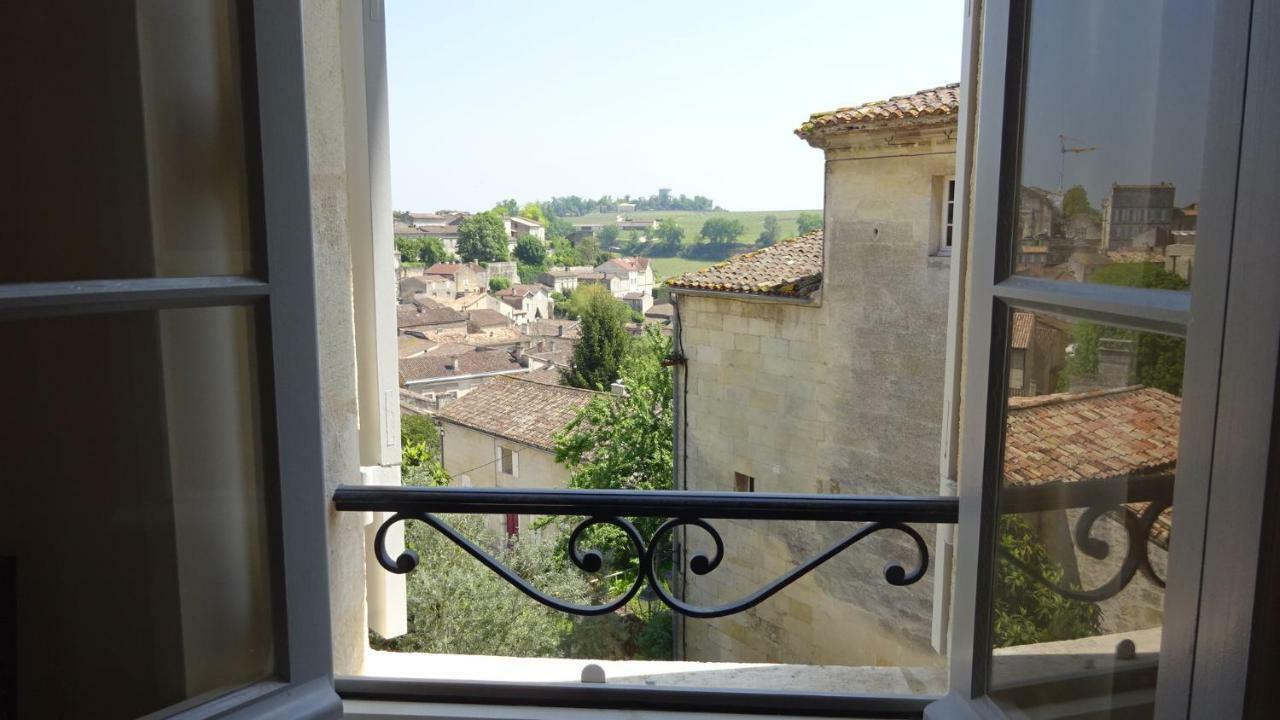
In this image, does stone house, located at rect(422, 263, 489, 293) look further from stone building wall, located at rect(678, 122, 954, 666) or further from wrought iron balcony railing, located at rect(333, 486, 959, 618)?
wrought iron balcony railing, located at rect(333, 486, 959, 618)

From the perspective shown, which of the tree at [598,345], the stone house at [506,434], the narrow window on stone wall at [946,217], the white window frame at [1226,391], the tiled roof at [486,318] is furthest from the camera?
the tiled roof at [486,318]

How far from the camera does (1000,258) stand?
954 mm

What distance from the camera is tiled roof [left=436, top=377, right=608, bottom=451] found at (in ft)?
57.4

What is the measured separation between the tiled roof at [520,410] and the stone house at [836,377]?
7788 millimetres

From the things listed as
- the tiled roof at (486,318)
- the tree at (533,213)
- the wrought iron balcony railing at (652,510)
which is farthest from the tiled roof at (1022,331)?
the tree at (533,213)

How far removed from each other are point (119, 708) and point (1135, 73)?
1217mm

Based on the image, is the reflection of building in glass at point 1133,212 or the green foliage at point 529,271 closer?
the reflection of building in glass at point 1133,212

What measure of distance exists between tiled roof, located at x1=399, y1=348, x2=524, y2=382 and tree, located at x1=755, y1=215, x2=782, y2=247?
7162 millimetres

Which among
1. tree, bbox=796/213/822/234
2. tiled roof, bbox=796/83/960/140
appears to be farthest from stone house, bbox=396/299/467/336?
tiled roof, bbox=796/83/960/140

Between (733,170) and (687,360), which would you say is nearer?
(687,360)

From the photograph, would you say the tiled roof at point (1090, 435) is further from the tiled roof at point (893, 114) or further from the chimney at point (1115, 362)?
the tiled roof at point (893, 114)

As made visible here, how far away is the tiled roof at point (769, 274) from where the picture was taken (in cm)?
873

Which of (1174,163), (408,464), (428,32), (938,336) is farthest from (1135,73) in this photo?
(428,32)

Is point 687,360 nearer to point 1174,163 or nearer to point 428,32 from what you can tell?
point 1174,163
